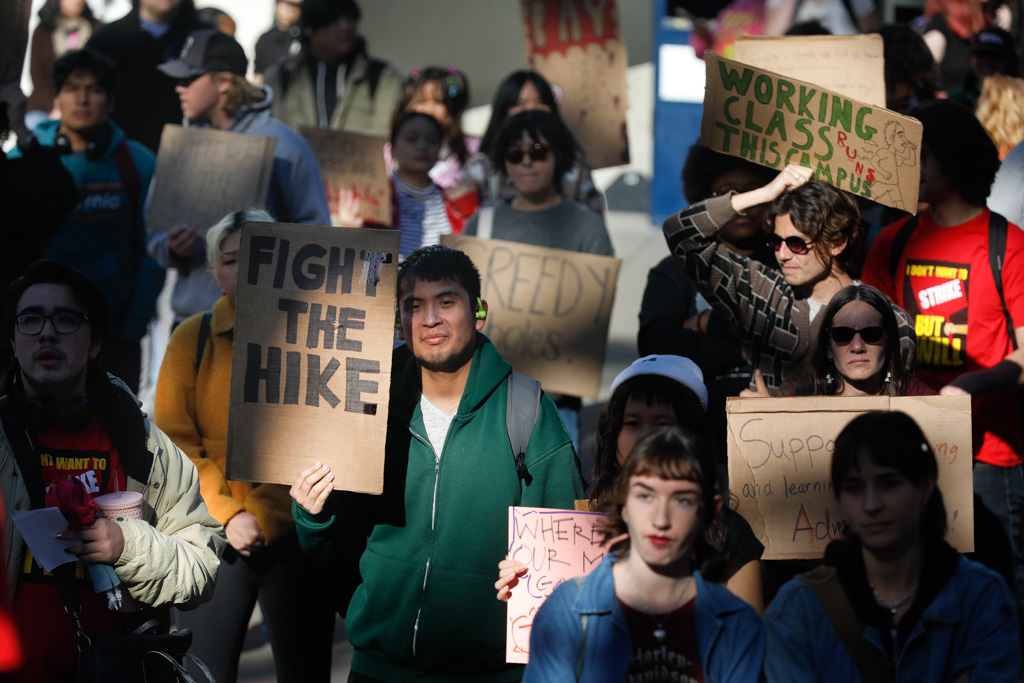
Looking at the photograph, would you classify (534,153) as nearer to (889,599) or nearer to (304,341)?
(304,341)

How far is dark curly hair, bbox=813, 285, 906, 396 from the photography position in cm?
349

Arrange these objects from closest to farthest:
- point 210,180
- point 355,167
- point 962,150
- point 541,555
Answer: point 541,555 < point 962,150 < point 210,180 < point 355,167

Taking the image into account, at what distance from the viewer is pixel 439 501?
335 cm

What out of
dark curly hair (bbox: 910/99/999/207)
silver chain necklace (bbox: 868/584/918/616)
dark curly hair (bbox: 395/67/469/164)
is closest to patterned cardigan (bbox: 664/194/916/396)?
dark curly hair (bbox: 910/99/999/207)

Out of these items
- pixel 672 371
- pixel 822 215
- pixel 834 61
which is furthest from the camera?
pixel 834 61

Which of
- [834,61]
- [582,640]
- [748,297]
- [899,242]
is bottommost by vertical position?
[582,640]

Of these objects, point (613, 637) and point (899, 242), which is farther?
point (899, 242)

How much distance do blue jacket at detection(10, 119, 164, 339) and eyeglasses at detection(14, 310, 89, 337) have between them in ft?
9.61

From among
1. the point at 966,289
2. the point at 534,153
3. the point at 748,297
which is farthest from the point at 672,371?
the point at 534,153

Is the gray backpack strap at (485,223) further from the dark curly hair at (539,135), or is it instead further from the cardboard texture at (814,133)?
the cardboard texture at (814,133)

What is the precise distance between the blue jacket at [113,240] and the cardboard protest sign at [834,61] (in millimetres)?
3239

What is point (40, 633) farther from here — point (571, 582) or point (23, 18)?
point (23, 18)

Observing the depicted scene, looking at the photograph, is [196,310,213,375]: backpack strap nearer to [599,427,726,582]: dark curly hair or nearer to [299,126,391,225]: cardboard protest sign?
[599,427,726,582]: dark curly hair

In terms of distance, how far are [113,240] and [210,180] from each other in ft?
2.76
